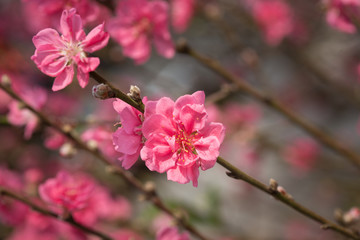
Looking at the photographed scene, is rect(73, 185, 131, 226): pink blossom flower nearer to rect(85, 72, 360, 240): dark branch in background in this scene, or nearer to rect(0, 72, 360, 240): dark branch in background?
rect(0, 72, 360, 240): dark branch in background

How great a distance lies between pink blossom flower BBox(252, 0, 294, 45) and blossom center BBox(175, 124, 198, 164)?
5.28ft

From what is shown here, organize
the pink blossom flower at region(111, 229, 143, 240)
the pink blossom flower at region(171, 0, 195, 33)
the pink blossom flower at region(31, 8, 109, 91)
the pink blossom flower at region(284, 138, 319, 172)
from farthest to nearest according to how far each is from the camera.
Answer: the pink blossom flower at region(284, 138, 319, 172) → the pink blossom flower at region(171, 0, 195, 33) → the pink blossom flower at region(111, 229, 143, 240) → the pink blossom flower at region(31, 8, 109, 91)

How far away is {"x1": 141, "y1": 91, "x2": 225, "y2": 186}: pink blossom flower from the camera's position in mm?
735

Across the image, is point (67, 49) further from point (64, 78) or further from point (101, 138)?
point (101, 138)

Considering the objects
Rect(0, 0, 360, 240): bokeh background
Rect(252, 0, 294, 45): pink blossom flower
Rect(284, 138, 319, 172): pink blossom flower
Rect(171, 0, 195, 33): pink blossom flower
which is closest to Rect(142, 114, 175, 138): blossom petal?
Rect(0, 0, 360, 240): bokeh background

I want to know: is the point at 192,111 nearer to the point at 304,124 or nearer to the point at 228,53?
the point at 304,124

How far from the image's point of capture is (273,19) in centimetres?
229

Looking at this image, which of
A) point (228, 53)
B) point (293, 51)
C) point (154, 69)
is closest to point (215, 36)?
point (228, 53)

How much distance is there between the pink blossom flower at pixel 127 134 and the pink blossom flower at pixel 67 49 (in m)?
0.12

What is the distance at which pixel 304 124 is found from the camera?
4.70 feet

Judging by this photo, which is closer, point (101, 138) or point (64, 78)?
point (64, 78)

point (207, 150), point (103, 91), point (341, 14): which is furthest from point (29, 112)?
point (341, 14)

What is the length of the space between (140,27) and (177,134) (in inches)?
28.1

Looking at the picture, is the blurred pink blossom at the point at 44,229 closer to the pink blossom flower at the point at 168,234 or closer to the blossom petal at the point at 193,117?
the pink blossom flower at the point at 168,234
